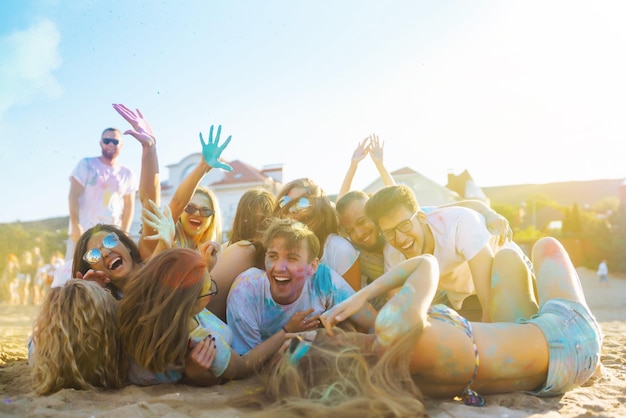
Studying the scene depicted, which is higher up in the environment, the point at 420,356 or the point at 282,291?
the point at 282,291

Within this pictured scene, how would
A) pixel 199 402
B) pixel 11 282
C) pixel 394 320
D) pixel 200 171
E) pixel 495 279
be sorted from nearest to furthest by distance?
pixel 394 320, pixel 199 402, pixel 495 279, pixel 200 171, pixel 11 282

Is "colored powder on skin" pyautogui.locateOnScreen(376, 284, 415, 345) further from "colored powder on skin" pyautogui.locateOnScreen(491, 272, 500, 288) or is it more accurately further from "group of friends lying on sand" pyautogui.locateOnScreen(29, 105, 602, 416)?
"colored powder on skin" pyautogui.locateOnScreen(491, 272, 500, 288)

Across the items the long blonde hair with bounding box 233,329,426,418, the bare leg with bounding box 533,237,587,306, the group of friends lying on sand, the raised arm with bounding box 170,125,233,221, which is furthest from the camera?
the raised arm with bounding box 170,125,233,221

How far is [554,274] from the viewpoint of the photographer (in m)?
3.56

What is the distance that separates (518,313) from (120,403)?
8.34 feet

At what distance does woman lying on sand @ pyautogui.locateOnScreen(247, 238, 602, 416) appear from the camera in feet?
8.60

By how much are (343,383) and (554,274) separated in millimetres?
1750

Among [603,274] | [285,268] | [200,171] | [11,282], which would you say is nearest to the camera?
[285,268]

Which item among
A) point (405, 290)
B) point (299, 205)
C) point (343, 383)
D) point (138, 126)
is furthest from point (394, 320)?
point (138, 126)

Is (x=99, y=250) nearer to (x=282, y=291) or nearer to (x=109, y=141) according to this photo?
(x=282, y=291)

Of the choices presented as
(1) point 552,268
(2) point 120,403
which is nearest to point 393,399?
(2) point 120,403

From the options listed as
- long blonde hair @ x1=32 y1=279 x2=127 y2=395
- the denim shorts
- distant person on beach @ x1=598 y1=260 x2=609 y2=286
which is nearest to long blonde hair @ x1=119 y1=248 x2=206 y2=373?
long blonde hair @ x1=32 y1=279 x2=127 y2=395

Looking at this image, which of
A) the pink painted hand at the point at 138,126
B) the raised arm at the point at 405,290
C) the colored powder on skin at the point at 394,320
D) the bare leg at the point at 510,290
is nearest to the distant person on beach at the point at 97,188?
the pink painted hand at the point at 138,126

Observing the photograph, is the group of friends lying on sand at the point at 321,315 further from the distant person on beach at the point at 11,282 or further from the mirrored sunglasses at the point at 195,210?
the distant person on beach at the point at 11,282
